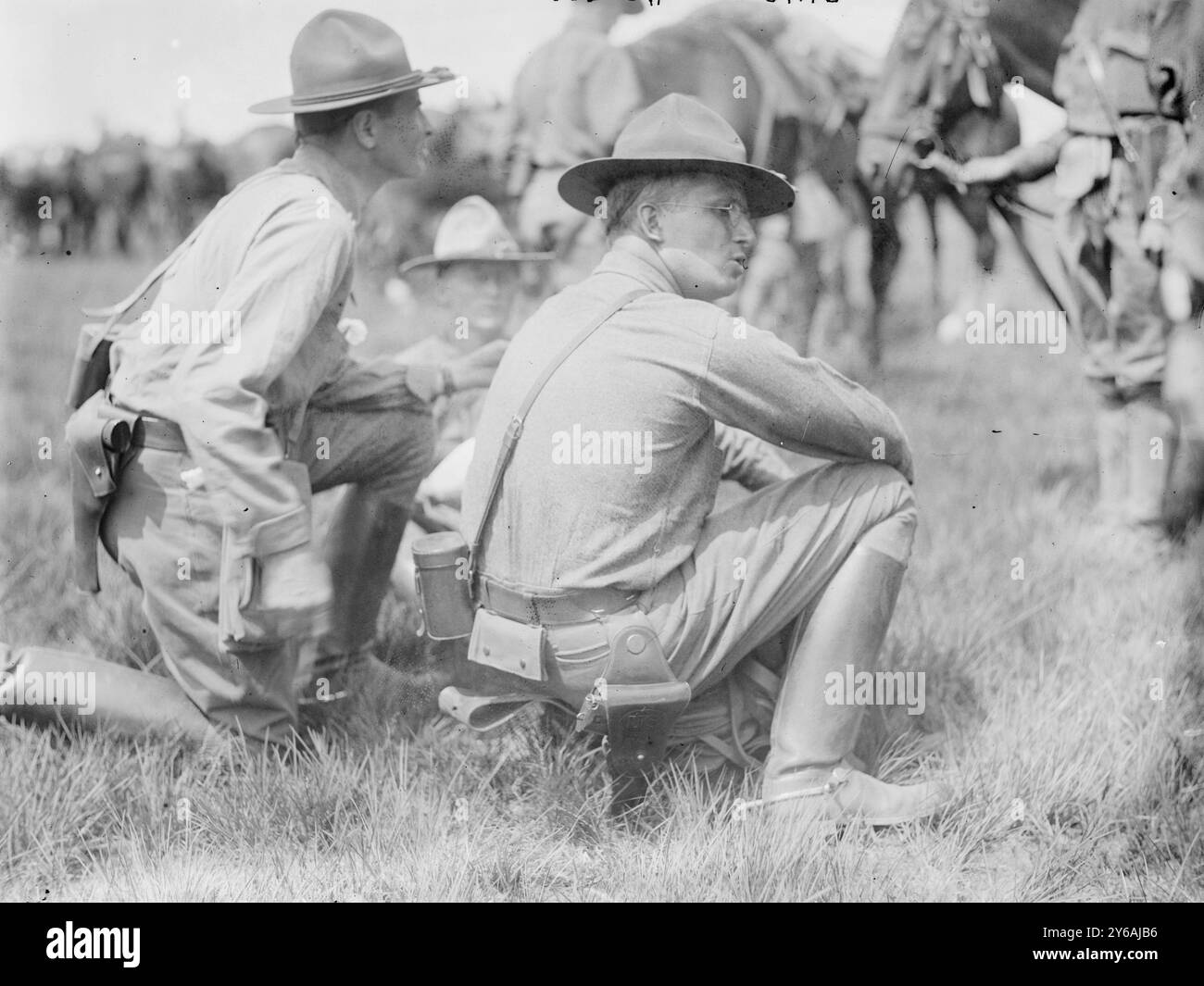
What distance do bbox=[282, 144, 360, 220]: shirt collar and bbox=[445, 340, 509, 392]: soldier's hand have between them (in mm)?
552

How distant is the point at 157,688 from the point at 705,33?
95.7 inches

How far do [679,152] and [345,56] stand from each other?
954mm

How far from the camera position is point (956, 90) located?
4.89m

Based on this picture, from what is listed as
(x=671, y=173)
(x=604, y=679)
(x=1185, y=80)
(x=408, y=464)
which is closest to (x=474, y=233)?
(x=408, y=464)

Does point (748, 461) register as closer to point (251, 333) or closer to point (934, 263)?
point (934, 263)

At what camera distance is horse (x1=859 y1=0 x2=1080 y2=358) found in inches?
189

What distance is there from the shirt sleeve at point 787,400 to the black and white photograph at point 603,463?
0.01 meters

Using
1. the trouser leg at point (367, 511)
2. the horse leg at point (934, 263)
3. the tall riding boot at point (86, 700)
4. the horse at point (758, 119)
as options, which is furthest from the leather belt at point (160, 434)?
the horse leg at point (934, 263)

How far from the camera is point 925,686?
4.64 meters

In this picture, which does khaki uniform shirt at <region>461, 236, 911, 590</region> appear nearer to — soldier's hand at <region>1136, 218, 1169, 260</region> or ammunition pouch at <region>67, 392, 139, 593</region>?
ammunition pouch at <region>67, 392, 139, 593</region>

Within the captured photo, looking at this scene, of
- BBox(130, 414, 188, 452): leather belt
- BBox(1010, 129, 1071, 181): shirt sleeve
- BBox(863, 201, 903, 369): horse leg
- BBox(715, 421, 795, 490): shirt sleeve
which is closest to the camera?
BBox(130, 414, 188, 452): leather belt

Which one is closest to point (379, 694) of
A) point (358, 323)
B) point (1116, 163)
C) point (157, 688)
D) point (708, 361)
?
point (157, 688)

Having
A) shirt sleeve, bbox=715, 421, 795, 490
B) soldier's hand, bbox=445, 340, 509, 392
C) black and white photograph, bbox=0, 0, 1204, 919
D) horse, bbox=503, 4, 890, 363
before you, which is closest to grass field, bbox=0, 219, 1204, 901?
black and white photograph, bbox=0, 0, 1204, 919

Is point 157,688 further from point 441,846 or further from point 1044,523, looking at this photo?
point 1044,523
